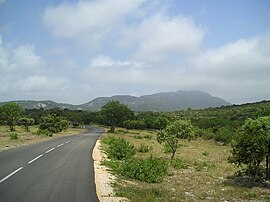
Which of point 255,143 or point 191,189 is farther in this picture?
point 255,143

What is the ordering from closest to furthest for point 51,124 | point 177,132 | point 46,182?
point 46,182
point 177,132
point 51,124

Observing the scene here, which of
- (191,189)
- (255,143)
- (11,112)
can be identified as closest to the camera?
(191,189)

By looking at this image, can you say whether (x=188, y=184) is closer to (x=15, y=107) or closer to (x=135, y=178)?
(x=135, y=178)

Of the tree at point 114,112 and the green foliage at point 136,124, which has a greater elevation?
the tree at point 114,112

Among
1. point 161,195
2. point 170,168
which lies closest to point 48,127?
point 170,168

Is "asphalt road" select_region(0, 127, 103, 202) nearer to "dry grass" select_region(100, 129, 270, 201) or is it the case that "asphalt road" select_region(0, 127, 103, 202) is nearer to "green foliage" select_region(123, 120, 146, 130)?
"dry grass" select_region(100, 129, 270, 201)

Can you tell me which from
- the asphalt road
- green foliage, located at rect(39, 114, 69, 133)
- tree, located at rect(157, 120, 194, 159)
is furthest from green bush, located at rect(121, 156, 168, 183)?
green foliage, located at rect(39, 114, 69, 133)

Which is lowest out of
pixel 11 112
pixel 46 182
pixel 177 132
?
pixel 46 182

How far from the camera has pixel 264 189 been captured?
676 inches

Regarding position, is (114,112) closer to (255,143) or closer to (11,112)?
(11,112)

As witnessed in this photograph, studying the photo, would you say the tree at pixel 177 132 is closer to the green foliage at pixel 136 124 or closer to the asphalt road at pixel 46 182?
the asphalt road at pixel 46 182

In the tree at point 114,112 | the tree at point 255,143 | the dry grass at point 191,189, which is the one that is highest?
the tree at point 114,112

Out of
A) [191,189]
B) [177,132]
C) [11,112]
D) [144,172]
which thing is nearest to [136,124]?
[11,112]

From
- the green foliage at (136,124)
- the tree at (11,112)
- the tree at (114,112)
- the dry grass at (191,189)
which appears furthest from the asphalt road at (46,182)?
the green foliage at (136,124)
